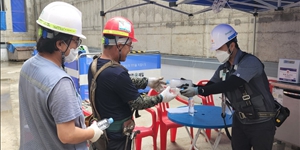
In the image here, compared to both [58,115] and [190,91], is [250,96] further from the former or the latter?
[58,115]

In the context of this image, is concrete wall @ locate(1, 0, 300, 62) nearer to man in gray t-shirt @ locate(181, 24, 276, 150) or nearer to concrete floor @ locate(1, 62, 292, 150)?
concrete floor @ locate(1, 62, 292, 150)

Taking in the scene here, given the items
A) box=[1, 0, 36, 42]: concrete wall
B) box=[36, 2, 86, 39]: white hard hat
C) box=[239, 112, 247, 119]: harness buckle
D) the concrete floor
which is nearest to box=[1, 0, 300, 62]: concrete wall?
the concrete floor

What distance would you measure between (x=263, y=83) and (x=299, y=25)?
258 centimetres

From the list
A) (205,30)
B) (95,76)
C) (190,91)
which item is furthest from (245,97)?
(205,30)

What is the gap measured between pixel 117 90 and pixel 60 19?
2.23 feet

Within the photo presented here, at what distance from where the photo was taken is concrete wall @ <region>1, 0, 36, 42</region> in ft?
54.6

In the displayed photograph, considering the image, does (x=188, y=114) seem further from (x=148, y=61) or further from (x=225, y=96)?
(x=148, y=61)

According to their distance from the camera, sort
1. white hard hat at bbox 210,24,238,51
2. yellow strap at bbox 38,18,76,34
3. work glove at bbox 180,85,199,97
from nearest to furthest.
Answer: yellow strap at bbox 38,18,76,34 → white hard hat at bbox 210,24,238,51 → work glove at bbox 180,85,199,97

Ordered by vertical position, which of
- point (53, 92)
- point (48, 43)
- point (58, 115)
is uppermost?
point (48, 43)

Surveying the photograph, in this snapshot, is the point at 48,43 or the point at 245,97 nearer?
the point at 48,43

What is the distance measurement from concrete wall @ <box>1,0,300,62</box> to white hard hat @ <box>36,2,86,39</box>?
2755 mm

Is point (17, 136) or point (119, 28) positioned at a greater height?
point (119, 28)

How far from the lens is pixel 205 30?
6.06 metres

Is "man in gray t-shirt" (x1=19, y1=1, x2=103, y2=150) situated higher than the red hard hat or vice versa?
the red hard hat
